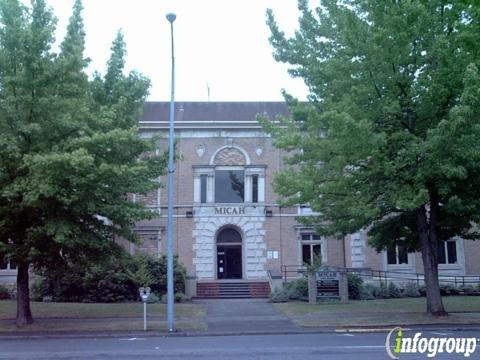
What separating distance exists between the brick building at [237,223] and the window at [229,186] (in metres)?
0.06

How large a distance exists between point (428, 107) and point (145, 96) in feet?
30.6

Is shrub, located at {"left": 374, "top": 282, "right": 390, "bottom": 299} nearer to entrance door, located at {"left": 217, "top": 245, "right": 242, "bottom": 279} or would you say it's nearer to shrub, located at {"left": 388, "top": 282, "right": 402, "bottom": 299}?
shrub, located at {"left": 388, "top": 282, "right": 402, "bottom": 299}

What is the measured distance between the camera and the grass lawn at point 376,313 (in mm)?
17312

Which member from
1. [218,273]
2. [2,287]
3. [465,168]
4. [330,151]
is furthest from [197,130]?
[465,168]

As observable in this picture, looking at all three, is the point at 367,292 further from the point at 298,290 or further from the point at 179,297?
the point at 179,297

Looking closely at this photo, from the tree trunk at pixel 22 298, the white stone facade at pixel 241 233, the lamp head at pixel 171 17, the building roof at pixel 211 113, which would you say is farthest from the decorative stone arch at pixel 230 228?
the lamp head at pixel 171 17

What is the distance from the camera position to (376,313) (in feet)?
65.2

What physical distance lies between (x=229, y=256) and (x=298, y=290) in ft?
26.4

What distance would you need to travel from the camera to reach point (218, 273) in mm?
33438

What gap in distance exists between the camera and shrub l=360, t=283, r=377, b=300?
26.7 meters

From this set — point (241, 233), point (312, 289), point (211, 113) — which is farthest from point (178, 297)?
point (211, 113)

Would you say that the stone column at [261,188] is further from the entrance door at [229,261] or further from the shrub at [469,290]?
the shrub at [469,290]

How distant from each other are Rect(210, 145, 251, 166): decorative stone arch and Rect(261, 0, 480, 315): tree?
50.4ft

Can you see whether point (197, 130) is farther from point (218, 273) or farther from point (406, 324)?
point (406, 324)
